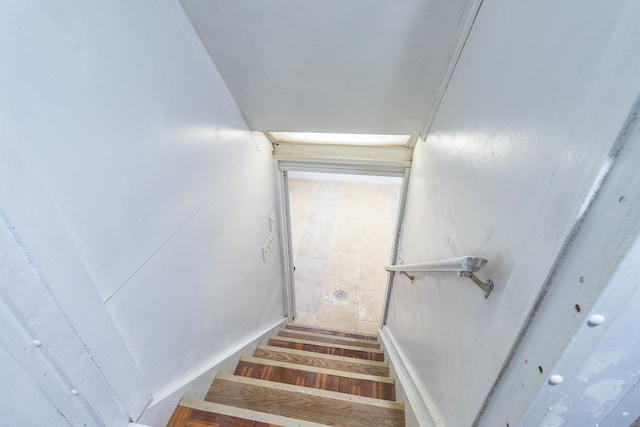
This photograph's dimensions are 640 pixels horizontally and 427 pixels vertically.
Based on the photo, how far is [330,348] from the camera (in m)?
2.56

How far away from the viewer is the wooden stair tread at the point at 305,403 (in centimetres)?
137

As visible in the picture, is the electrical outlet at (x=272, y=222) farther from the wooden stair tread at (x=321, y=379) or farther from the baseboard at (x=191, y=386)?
the wooden stair tread at (x=321, y=379)

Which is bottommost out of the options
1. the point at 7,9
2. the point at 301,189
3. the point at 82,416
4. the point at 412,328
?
the point at 82,416

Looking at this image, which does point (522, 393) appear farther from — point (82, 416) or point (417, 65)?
point (417, 65)

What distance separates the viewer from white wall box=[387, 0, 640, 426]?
0.38 metres

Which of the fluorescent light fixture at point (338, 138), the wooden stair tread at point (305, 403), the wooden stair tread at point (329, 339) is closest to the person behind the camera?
the wooden stair tread at point (305, 403)

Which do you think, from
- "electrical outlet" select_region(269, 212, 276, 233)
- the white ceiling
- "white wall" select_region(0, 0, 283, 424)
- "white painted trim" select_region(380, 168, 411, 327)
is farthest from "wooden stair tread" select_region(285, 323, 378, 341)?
the white ceiling

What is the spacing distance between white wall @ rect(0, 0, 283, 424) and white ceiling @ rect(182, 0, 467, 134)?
136mm

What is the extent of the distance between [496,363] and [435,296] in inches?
22.5

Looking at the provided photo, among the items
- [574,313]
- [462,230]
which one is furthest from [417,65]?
[574,313]

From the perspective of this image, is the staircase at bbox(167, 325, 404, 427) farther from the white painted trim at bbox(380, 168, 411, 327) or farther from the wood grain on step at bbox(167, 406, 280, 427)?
the white painted trim at bbox(380, 168, 411, 327)

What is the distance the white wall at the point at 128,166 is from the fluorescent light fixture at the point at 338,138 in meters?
0.65

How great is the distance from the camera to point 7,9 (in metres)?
0.53

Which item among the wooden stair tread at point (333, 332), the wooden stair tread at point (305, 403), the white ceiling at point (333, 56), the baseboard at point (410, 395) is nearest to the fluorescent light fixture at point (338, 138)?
the white ceiling at point (333, 56)
